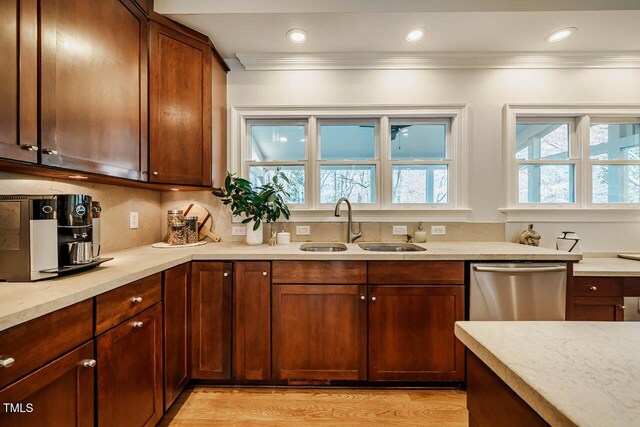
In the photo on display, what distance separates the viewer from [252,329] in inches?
67.6

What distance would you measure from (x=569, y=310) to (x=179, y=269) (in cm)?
257

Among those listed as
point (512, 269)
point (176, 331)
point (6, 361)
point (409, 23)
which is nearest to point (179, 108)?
point (176, 331)

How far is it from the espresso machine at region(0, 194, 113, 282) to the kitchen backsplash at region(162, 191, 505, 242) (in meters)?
1.20

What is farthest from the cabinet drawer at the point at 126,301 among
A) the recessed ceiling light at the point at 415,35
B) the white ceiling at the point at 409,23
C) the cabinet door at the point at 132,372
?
the recessed ceiling light at the point at 415,35

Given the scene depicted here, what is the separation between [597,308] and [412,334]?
4.33 feet

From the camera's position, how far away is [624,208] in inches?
88.7

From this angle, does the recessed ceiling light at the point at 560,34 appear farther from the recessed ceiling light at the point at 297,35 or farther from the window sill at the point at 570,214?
the recessed ceiling light at the point at 297,35

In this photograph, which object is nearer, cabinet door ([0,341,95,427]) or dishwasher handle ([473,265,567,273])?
cabinet door ([0,341,95,427])

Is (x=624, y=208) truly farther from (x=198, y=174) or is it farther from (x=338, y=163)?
(x=198, y=174)

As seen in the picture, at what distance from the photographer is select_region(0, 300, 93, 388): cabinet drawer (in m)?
0.73

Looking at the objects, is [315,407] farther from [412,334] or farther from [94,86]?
[94,86]

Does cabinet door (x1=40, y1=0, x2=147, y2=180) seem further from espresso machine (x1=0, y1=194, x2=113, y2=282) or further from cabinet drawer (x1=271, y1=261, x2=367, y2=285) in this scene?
cabinet drawer (x1=271, y1=261, x2=367, y2=285)

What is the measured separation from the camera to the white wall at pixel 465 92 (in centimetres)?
229

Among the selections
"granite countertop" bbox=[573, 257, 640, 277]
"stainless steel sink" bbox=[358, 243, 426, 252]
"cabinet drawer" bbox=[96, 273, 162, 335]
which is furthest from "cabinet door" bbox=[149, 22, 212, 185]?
"granite countertop" bbox=[573, 257, 640, 277]
